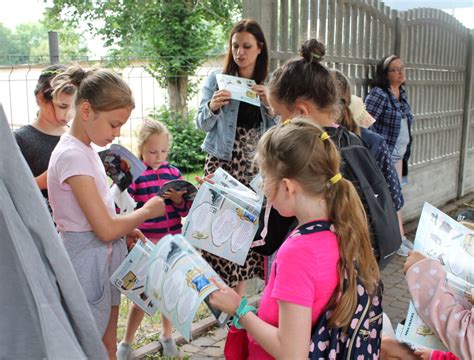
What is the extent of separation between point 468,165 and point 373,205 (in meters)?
7.85

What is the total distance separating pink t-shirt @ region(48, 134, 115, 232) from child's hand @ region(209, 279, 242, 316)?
82cm

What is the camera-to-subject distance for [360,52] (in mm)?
6059

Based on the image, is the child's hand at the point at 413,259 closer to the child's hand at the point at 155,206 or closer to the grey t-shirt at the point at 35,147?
the child's hand at the point at 155,206

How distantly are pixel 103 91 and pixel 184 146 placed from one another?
6.89 m

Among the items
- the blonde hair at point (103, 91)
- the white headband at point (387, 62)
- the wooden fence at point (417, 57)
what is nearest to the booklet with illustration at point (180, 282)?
the blonde hair at point (103, 91)

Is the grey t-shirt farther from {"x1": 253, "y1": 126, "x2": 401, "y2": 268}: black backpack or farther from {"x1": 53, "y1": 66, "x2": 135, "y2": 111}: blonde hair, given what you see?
{"x1": 253, "y1": 126, "x2": 401, "y2": 268}: black backpack

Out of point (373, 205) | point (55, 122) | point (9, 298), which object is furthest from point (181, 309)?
point (55, 122)

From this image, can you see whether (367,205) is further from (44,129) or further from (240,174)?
(44,129)

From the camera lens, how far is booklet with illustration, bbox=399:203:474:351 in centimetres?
214

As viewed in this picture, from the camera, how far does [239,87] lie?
11.8 ft

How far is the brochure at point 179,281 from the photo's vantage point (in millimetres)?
1659

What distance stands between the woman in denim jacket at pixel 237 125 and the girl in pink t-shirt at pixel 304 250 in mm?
1932

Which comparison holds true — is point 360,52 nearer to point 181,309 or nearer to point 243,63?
point 243,63

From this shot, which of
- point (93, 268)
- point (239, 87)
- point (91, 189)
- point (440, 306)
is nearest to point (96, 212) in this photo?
point (91, 189)
